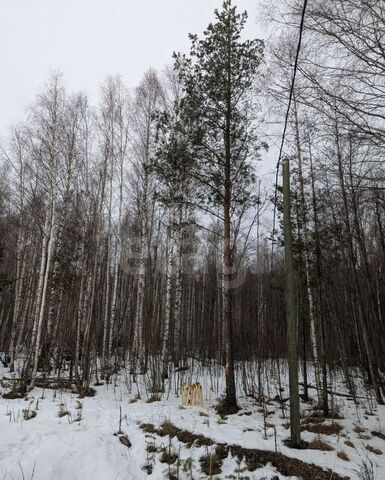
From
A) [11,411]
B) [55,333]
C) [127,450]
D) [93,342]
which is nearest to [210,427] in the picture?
[127,450]

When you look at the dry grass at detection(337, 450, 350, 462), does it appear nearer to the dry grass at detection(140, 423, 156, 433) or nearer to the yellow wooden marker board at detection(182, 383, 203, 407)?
the dry grass at detection(140, 423, 156, 433)

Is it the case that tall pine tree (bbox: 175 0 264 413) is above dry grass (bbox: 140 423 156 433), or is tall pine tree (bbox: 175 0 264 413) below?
above

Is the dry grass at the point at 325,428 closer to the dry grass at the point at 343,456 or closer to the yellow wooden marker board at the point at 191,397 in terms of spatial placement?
the dry grass at the point at 343,456

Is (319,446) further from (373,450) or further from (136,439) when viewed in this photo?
(136,439)

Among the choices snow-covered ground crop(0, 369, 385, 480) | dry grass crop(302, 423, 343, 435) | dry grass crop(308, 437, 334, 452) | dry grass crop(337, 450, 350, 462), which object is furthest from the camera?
dry grass crop(302, 423, 343, 435)

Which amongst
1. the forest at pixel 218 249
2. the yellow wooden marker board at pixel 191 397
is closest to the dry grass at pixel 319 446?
the forest at pixel 218 249

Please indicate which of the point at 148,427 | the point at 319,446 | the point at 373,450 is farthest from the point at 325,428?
the point at 148,427

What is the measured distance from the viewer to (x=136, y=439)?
4.46m

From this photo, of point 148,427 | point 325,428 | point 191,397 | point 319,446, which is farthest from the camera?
point 191,397

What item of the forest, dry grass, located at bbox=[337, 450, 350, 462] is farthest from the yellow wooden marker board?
dry grass, located at bbox=[337, 450, 350, 462]

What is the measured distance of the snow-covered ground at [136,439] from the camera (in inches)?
137

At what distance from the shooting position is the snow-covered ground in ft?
11.5

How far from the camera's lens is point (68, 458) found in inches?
142

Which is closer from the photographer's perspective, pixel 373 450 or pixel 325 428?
pixel 373 450
